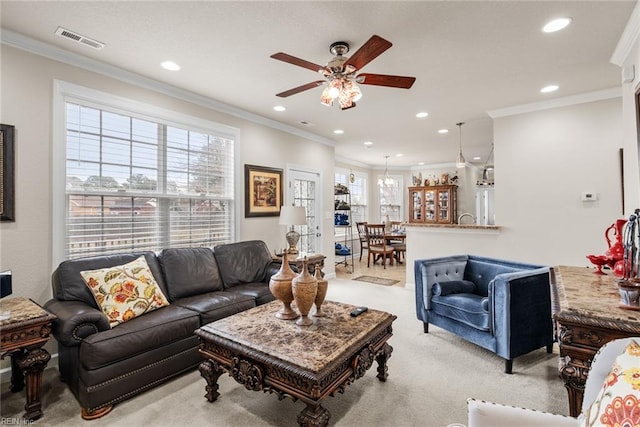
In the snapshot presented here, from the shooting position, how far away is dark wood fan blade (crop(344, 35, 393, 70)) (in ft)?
6.20

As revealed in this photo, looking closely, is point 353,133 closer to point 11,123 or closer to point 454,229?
point 454,229

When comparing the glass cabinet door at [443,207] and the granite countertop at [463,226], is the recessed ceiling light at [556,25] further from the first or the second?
the glass cabinet door at [443,207]

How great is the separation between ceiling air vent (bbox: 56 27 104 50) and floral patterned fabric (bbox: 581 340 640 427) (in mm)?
3748

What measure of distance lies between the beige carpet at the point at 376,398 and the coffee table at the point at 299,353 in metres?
0.19

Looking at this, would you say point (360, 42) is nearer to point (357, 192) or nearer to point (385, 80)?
point (385, 80)

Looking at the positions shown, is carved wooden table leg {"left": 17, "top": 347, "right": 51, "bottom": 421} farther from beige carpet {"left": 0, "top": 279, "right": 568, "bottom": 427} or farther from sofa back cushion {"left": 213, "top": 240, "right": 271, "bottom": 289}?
sofa back cushion {"left": 213, "top": 240, "right": 271, "bottom": 289}

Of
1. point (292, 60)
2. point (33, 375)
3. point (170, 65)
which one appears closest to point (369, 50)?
point (292, 60)

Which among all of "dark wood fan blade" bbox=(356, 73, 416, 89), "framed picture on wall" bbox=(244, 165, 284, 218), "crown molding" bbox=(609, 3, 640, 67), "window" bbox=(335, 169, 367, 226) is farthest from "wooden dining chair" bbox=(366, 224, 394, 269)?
"dark wood fan blade" bbox=(356, 73, 416, 89)

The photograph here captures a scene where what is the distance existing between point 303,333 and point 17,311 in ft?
6.17

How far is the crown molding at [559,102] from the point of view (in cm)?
357

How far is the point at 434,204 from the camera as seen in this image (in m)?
8.72

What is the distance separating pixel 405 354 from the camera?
2848mm

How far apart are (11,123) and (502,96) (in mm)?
4940

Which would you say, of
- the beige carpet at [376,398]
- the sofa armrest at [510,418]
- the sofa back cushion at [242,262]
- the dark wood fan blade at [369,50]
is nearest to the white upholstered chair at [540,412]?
the sofa armrest at [510,418]
